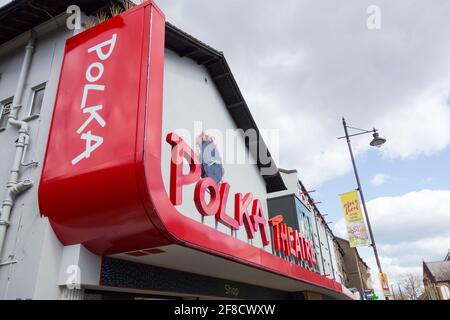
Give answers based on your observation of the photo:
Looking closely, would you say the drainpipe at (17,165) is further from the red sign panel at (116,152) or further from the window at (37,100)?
the red sign panel at (116,152)

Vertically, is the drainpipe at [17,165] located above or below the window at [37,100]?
below

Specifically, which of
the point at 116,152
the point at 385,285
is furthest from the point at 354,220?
the point at 116,152

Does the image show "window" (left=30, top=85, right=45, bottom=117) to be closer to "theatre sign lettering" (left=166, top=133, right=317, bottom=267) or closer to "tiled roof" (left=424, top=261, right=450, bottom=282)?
"theatre sign lettering" (left=166, top=133, right=317, bottom=267)

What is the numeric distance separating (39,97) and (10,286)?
413 cm

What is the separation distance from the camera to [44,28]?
8188 mm

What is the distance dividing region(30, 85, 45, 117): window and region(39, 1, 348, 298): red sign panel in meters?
1.28

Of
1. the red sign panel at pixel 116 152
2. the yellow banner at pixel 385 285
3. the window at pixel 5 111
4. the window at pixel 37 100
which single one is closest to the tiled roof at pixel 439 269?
the yellow banner at pixel 385 285

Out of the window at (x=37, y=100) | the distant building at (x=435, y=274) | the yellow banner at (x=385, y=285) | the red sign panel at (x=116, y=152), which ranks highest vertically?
the distant building at (x=435, y=274)

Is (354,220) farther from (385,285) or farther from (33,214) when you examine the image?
(33,214)

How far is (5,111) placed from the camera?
324 inches

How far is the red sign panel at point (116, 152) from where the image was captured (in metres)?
4.98

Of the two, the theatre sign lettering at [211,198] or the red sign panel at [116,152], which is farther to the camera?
the theatre sign lettering at [211,198]

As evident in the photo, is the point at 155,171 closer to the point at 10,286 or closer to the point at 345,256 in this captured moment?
the point at 10,286

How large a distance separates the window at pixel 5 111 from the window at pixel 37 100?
935 millimetres
